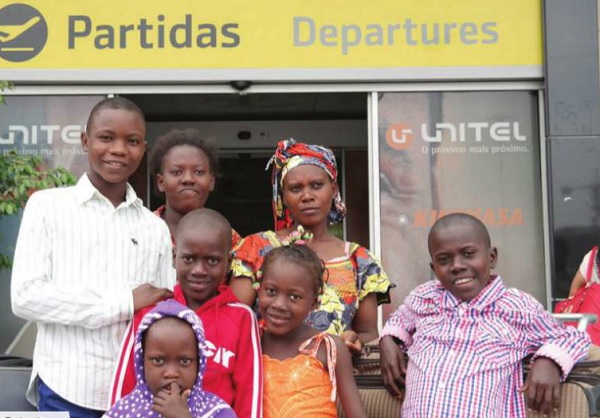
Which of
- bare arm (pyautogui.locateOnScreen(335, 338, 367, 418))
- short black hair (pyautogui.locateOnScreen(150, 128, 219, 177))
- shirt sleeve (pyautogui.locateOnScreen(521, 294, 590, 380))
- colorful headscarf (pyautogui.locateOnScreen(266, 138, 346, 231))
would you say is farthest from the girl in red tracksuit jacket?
short black hair (pyautogui.locateOnScreen(150, 128, 219, 177))

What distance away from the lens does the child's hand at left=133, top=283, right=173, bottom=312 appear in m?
2.54

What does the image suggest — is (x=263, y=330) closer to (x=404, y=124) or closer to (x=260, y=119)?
(x=404, y=124)

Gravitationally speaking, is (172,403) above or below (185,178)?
below

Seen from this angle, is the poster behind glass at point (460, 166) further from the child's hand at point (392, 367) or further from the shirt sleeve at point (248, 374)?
the shirt sleeve at point (248, 374)

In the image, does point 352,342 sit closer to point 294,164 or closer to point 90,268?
point 294,164

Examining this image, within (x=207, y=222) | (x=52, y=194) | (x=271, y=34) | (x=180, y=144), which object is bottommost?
(x=207, y=222)

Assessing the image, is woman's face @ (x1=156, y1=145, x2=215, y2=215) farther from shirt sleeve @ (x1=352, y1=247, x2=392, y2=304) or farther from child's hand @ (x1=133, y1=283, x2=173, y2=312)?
child's hand @ (x1=133, y1=283, x2=173, y2=312)

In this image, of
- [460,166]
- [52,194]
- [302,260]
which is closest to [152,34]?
[460,166]

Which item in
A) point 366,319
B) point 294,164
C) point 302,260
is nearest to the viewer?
point 302,260

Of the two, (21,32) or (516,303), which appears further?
(21,32)

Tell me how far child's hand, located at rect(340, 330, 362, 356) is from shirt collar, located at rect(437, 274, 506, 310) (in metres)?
0.34

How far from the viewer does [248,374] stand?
2.49 metres

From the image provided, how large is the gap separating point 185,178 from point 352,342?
1177 mm

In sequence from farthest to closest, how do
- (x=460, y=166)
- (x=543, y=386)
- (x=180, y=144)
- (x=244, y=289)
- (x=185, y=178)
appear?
(x=460, y=166)
(x=180, y=144)
(x=185, y=178)
(x=244, y=289)
(x=543, y=386)
